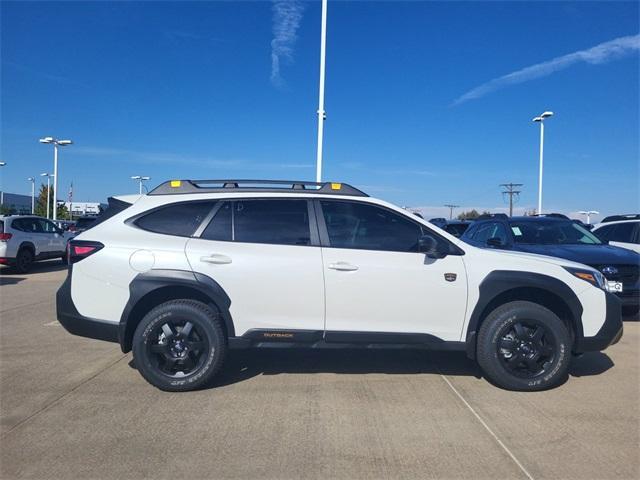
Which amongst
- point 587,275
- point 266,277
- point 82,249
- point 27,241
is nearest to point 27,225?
point 27,241

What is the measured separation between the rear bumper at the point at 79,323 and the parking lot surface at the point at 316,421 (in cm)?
52

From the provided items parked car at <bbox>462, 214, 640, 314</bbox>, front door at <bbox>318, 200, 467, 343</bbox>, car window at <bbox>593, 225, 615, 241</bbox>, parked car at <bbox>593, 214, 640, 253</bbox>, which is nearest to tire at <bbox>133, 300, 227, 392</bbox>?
front door at <bbox>318, 200, 467, 343</bbox>

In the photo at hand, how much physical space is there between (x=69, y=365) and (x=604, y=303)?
5.40 meters

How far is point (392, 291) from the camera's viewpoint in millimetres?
4363

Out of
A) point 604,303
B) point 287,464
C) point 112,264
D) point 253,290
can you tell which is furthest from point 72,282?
point 604,303

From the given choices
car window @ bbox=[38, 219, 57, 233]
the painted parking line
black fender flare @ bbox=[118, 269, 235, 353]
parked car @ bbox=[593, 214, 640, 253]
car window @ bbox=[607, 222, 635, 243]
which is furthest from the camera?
car window @ bbox=[38, 219, 57, 233]

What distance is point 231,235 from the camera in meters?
4.52

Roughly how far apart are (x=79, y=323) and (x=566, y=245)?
690cm

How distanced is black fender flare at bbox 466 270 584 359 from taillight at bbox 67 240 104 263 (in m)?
3.45

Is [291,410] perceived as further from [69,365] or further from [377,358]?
[69,365]

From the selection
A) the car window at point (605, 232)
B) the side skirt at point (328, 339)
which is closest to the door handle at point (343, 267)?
the side skirt at point (328, 339)

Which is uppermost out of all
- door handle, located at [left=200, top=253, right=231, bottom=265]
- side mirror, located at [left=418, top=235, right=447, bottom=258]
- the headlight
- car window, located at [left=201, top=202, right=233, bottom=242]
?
car window, located at [left=201, top=202, right=233, bottom=242]

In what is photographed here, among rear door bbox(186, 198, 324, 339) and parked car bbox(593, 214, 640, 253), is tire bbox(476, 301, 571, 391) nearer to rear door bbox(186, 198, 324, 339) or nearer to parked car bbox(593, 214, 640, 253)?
rear door bbox(186, 198, 324, 339)

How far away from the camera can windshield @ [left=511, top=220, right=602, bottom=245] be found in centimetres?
792
